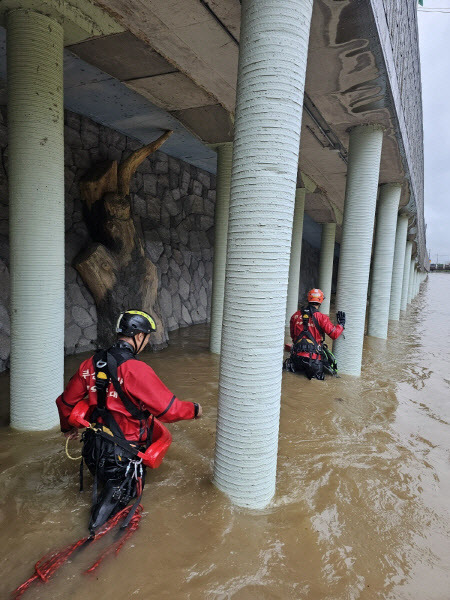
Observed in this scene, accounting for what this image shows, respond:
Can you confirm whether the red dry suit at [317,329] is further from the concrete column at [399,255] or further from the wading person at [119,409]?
the concrete column at [399,255]

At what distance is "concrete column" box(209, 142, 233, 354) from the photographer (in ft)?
25.2

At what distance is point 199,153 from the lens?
10406 millimetres

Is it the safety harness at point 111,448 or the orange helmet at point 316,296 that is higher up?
the orange helmet at point 316,296

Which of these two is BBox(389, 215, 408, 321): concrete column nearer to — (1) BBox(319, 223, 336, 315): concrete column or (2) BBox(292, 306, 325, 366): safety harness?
(1) BBox(319, 223, 336, 315): concrete column

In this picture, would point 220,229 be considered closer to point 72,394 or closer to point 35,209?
point 35,209

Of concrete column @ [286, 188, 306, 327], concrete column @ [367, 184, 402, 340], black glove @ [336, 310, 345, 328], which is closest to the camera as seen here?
black glove @ [336, 310, 345, 328]

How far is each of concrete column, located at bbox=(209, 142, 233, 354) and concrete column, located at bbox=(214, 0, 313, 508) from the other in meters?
4.78

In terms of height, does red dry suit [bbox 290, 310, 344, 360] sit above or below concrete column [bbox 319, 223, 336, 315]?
below

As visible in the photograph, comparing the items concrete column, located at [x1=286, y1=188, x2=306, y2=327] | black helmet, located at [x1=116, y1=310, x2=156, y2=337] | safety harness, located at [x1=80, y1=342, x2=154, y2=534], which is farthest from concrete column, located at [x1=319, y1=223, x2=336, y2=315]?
safety harness, located at [x1=80, y1=342, x2=154, y2=534]

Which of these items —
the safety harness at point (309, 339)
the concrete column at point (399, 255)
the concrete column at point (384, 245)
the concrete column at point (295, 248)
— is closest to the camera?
the safety harness at point (309, 339)

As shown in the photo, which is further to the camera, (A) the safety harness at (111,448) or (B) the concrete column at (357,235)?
(B) the concrete column at (357,235)

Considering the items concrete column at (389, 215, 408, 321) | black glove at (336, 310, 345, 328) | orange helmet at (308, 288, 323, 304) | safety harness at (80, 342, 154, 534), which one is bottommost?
safety harness at (80, 342, 154, 534)

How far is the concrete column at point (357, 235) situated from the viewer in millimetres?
6246

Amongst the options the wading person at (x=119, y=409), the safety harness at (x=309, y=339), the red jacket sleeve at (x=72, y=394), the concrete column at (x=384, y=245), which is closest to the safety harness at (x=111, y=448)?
the wading person at (x=119, y=409)
